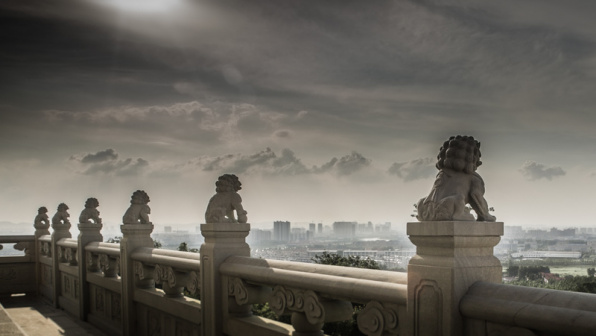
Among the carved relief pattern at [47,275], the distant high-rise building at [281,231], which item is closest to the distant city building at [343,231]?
the distant high-rise building at [281,231]

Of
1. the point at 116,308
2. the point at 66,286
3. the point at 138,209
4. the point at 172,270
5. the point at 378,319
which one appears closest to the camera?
the point at 378,319

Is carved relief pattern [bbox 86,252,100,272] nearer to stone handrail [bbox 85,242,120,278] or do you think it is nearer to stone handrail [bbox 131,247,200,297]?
stone handrail [bbox 85,242,120,278]

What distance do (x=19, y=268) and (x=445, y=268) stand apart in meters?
13.2

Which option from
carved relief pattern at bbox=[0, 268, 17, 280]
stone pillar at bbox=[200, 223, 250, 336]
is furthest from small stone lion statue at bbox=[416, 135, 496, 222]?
carved relief pattern at bbox=[0, 268, 17, 280]

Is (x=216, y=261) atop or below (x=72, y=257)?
atop

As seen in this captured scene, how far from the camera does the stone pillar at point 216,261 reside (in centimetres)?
594

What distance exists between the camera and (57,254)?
1241 centimetres

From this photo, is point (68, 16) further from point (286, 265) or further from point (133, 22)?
point (286, 265)

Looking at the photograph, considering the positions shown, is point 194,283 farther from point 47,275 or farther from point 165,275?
point 47,275

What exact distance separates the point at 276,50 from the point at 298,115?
6.13 m

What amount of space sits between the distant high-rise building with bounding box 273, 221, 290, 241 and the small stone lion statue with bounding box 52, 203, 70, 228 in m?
4.70

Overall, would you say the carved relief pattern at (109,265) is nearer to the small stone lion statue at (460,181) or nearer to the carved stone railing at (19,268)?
the carved stone railing at (19,268)

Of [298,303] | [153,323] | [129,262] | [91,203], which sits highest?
[91,203]

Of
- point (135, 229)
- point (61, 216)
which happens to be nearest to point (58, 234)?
point (61, 216)
